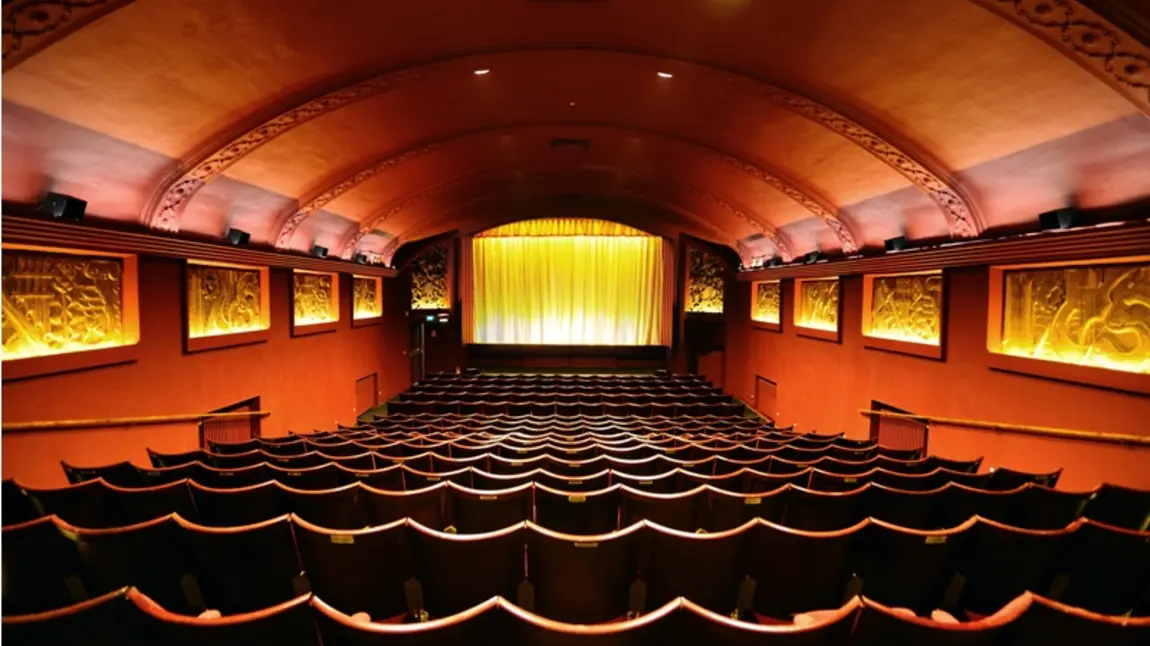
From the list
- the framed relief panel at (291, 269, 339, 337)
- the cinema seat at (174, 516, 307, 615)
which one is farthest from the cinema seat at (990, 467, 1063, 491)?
the framed relief panel at (291, 269, 339, 337)

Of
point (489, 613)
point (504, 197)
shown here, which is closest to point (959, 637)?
point (489, 613)

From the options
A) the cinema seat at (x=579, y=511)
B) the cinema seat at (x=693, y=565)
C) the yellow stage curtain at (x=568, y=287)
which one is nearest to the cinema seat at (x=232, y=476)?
the cinema seat at (x=579, y=511)

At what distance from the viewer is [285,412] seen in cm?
778

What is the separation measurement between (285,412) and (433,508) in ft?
20.6

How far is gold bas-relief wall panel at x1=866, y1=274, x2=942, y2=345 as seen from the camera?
6.09 m

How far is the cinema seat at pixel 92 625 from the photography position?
146 cm

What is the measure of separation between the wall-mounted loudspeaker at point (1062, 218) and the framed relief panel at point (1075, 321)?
380 millimetres

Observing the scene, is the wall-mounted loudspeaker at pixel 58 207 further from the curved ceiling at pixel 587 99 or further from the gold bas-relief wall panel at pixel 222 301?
the gold bas-relief wall panel at pixel 222 301

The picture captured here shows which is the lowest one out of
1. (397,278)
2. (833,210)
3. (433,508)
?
(433,508)

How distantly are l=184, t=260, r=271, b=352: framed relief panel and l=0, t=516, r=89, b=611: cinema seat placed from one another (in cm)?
432

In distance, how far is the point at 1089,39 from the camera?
3113 mm

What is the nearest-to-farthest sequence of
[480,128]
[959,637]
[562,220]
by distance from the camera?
[959,637] → [480,128] → [562,220]

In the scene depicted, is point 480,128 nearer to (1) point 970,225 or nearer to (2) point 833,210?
(2) point 833,210

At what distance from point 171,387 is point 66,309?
1.37 m
